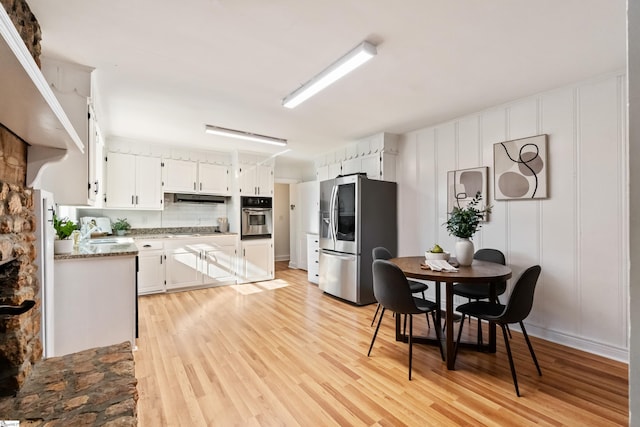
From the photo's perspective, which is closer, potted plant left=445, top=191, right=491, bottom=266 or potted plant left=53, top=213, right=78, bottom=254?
potted plant left=53, top=213, right=78, bottom=254

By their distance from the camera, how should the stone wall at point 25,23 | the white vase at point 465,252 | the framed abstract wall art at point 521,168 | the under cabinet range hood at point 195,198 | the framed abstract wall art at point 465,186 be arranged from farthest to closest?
the under cabinet range hood at point 195,198
the framed abstract wall art at point 465,186
the framed abstract wall art at point 521,168
the white vase at point 465,252
the stone wall at point 25,23

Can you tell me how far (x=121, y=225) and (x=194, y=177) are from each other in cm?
135

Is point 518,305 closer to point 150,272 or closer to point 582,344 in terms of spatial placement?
point 582,344

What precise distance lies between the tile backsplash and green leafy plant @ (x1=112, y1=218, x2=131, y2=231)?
0.07 m

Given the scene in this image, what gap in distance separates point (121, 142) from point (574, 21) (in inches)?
213

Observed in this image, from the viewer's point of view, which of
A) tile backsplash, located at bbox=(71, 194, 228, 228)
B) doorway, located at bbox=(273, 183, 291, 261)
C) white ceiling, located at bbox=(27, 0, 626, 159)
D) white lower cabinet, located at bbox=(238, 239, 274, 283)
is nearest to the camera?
white ceiling, located at bbox=(27, 0, 626, 159)

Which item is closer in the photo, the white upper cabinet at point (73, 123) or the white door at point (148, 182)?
the white upper cabinet at point (73, 123)

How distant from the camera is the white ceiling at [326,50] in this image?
177 centimetres

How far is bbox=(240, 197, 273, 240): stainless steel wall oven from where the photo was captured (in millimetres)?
5320

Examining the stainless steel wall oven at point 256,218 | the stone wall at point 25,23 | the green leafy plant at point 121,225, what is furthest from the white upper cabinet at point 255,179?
the stone wall at point 25,23

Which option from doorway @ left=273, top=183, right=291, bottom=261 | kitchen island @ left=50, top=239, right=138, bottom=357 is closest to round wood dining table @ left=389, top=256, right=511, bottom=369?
kitchen island @ left=50, top=239, right=138, bottom=357

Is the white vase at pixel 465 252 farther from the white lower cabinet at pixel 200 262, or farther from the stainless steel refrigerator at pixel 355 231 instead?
the white lower cabinet at pixel 200 262

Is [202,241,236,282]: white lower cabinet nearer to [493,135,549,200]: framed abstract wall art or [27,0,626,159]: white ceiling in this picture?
[27,0,626,159]: white ceiling

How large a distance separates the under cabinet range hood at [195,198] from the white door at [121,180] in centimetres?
68
